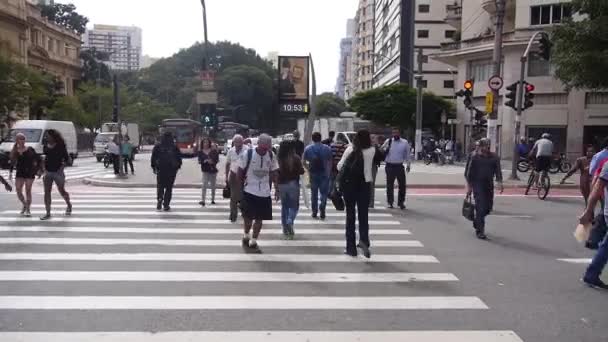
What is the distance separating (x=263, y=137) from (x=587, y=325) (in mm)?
4935

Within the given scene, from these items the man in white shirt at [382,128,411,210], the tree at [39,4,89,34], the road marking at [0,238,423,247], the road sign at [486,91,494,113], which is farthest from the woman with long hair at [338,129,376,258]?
the tree at [39,4,89,34]

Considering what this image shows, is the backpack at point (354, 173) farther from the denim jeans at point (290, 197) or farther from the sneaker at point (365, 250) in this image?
the denim jeans at point (290, 197)

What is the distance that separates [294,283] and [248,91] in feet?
290

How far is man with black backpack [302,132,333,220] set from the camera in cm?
1181

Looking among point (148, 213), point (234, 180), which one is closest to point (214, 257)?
point (234, 180)

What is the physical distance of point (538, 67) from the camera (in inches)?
1630

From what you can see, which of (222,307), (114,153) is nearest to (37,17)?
(114,153)

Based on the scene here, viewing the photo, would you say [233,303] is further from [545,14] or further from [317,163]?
[545,14]

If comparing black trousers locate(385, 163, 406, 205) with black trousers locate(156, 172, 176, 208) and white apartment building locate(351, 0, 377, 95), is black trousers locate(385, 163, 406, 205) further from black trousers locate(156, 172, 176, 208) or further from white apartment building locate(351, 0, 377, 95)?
white apartment building locate(351, 0, 377, 95)

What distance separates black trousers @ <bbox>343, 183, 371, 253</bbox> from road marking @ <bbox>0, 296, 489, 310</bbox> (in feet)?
6.86

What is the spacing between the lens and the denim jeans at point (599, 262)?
6.74 m

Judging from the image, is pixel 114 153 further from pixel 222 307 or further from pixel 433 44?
pixel 433 44

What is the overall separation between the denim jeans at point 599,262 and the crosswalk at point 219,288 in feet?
4.80

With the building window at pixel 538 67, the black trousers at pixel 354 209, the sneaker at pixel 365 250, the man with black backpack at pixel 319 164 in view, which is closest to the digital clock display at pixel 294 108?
the man with black backpack at pixel 319 164
